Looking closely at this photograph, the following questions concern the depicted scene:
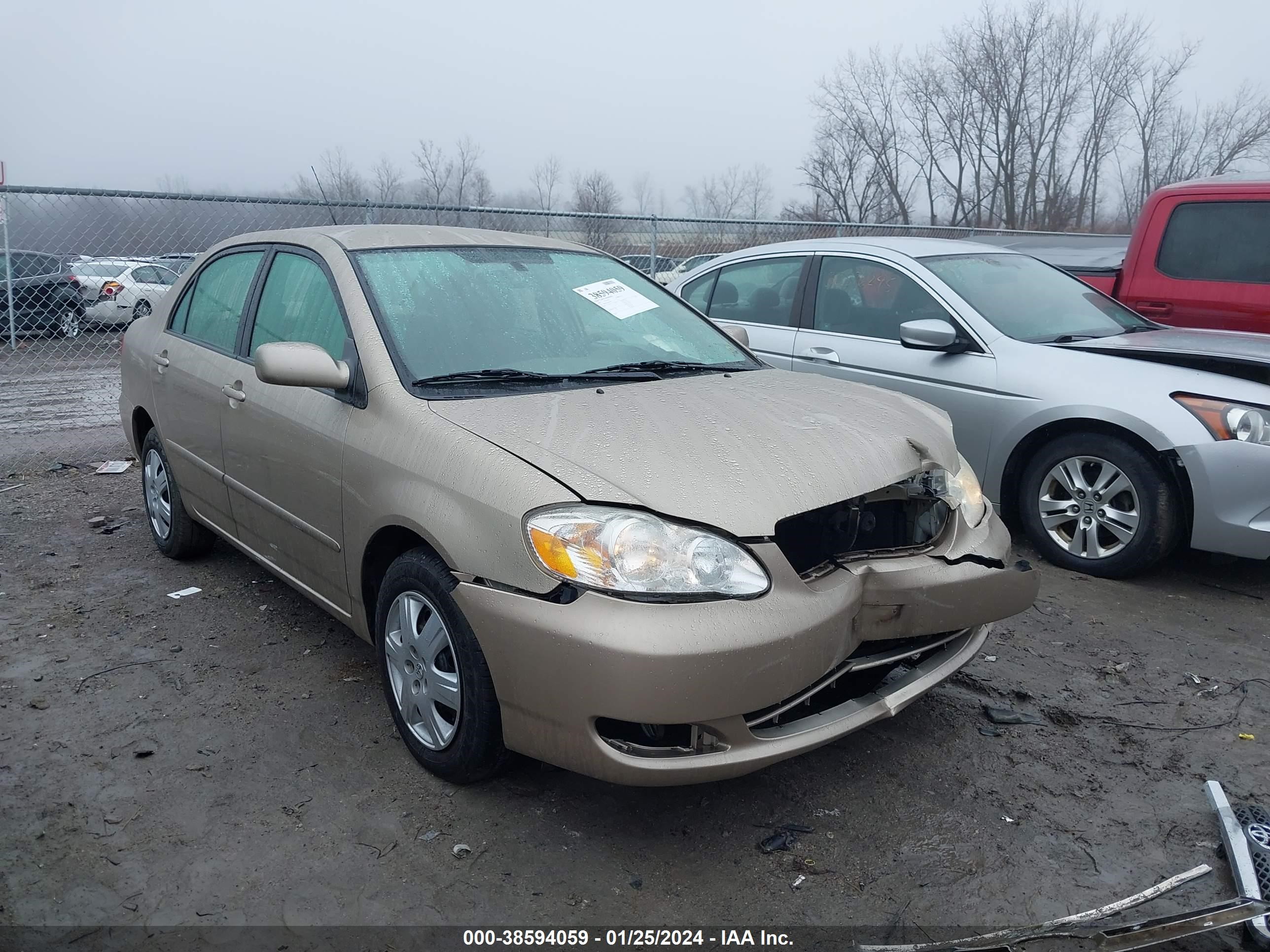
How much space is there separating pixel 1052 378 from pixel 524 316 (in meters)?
2.70

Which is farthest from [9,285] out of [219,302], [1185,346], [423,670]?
[1185,346]

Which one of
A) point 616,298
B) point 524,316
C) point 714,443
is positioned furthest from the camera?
point 616,298

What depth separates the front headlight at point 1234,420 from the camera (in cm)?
405

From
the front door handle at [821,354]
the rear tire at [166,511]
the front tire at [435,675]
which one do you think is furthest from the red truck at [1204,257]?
the rear tire at [166,511]

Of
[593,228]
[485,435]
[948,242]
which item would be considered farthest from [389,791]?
[593,228]

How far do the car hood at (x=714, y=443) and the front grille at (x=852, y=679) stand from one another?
441 mm

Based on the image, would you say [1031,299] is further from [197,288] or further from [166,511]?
[166,511]

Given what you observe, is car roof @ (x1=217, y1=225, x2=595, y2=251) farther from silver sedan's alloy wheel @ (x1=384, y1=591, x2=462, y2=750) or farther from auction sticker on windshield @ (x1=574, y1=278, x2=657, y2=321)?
silver sedan's alloy wheel @ (x1=384, y1=591, x2=462, y2=750)

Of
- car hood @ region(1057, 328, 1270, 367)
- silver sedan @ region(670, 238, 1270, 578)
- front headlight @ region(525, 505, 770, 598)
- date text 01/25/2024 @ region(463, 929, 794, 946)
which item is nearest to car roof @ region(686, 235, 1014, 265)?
silver sedan @ region(670, 238, 1270, 578)

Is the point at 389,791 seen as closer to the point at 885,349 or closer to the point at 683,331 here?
the point at 683,331

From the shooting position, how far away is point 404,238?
11.8 feet

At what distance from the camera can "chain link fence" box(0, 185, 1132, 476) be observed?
724 cm

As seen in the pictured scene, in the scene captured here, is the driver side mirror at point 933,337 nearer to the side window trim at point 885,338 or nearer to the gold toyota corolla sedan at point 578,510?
the side window trim at point 885,338

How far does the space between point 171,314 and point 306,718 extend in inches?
92.8
